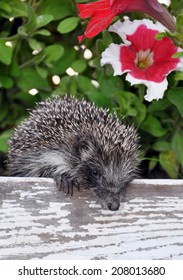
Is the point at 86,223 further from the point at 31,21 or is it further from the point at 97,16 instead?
the point at 31,21

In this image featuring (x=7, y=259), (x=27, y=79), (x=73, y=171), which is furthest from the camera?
(x=27, y=79)

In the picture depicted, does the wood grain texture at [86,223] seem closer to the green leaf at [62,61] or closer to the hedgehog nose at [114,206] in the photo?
the hedgehog nose at [114,206]

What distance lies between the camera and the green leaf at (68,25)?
2.22 metres

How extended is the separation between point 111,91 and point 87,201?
518 mm

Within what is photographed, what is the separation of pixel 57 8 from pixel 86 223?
834 millimetres

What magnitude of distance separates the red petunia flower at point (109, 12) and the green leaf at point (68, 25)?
265mm

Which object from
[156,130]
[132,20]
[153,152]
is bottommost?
[153,152]

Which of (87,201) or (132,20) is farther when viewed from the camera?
(132,20)

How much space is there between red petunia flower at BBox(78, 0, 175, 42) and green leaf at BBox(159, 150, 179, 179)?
0.55 metres

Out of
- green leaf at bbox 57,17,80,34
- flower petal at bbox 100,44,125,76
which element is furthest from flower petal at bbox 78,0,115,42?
green leaf at bbox 57,17,80,34

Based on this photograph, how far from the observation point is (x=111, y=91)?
7.58ft

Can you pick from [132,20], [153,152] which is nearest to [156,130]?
[153,152]

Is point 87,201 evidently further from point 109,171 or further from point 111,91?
point 111,91

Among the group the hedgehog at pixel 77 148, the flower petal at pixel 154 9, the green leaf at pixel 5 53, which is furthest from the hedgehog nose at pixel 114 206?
the green leaf at pixel 5 53
